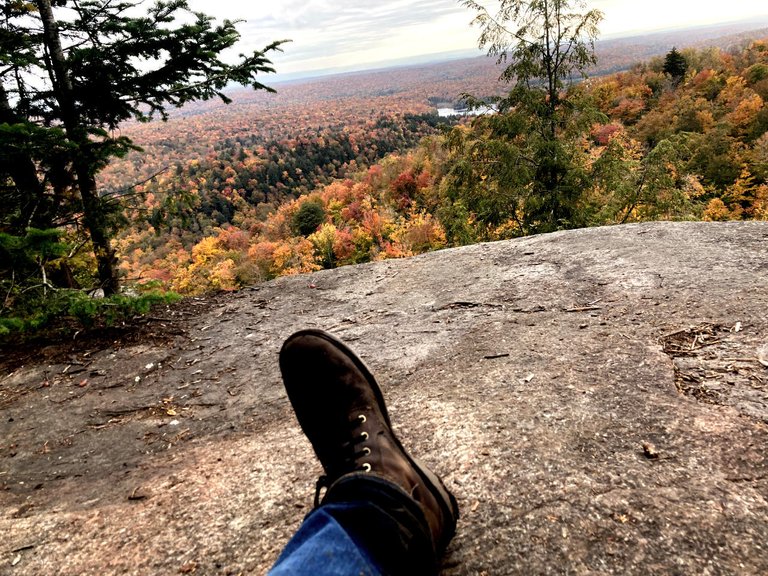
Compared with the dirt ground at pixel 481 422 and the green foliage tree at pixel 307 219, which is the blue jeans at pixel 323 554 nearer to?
the dirt ground at pixel 481 422

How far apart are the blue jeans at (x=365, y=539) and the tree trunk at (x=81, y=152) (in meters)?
4.18

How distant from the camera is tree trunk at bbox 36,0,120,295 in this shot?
3.98 metres

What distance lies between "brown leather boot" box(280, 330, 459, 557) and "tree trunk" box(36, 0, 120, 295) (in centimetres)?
350

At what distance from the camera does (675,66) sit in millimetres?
41969

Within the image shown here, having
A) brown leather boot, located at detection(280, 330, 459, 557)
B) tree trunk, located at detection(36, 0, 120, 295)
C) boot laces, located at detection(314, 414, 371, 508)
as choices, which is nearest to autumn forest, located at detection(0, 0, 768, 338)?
tree trunk, located at detection(36, 0, 120, 295)

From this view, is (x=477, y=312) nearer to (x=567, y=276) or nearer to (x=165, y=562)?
(x=567, y=276)

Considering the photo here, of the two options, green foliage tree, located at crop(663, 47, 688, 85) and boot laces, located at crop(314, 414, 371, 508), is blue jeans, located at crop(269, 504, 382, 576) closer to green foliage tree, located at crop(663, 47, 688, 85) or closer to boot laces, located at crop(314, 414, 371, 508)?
boot laces, located at crop(314, 414, 371, 508)

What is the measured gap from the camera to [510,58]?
9016 mm

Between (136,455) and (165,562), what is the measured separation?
3.28ft

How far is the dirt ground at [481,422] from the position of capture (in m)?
1.51

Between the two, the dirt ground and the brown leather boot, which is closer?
the brown leather boot

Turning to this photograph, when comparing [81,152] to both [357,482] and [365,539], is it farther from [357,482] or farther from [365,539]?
[365,539]

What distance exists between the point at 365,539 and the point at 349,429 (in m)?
0.53

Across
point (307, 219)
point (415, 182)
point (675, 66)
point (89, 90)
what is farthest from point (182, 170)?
point (675, 66)
